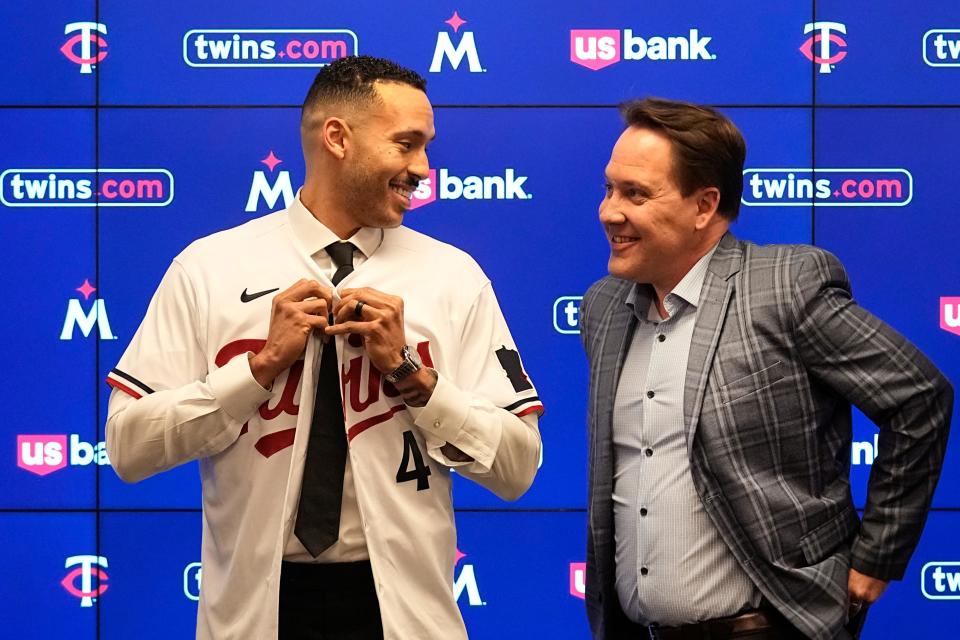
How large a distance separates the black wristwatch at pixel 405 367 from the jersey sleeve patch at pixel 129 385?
410 mm

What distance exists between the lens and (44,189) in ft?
10.8

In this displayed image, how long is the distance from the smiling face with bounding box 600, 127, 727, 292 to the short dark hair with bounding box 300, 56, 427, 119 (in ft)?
1.39

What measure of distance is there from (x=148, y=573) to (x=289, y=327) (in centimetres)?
177

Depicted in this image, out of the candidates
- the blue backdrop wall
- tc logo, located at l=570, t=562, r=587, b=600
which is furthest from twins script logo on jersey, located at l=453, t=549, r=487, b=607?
tc logo, located at l=570, t=562, r=587, b=600

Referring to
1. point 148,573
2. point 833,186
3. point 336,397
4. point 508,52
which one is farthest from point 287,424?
point 833,186

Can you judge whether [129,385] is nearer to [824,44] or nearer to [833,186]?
[833,186]

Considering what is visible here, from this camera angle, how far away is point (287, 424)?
6.31 feet

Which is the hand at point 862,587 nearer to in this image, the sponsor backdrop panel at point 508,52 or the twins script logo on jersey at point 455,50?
the sponsor backdrop panel at point 508,52

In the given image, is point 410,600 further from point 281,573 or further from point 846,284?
point 846,284

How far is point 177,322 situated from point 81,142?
61.7 inches

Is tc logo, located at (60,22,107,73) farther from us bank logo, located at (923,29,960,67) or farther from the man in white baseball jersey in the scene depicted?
us bank logo, located at (923,29,960,67)

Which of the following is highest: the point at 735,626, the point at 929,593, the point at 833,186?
the point at 833,186

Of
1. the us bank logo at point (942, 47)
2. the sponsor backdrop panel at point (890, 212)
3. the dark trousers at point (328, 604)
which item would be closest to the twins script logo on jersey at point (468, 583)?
the sponsor backdrop panel at point (890, 212)

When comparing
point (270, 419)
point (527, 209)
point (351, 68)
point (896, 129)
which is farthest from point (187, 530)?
point (896, 129)
